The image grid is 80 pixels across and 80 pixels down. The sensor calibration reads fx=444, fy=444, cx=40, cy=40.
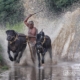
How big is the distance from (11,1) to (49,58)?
9511 millimetres

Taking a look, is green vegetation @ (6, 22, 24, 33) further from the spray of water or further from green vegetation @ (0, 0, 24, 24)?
the spray of water

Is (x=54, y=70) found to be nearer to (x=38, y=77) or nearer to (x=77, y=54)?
(x=38, y=77)

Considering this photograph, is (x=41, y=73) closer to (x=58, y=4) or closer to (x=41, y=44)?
(x=41, y=44)

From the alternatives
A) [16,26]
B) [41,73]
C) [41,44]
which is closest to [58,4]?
[16,26]

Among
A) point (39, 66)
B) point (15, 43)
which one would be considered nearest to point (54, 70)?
point (39, 66)

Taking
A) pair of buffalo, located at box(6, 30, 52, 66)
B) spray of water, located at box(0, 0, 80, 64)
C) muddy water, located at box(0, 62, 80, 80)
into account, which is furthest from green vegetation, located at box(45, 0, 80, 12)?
muddy water, located at box(0, 62, 80, 80)

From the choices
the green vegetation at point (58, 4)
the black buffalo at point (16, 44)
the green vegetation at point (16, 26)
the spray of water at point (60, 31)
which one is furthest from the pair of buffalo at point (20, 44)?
the green vegetation at point (58, 4)

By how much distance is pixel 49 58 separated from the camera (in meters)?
17.3

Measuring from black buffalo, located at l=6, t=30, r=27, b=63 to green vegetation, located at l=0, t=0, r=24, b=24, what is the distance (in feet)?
29.2

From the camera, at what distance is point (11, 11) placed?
1032 inches

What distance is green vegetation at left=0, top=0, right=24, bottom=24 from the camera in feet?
83.9

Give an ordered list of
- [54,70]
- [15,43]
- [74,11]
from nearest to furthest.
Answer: [54,70], [15,43], [74,11]

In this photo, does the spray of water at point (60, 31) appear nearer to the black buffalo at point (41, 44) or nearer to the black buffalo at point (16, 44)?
the black buffalo at point (16, 44)

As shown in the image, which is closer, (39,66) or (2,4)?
(39,66)
